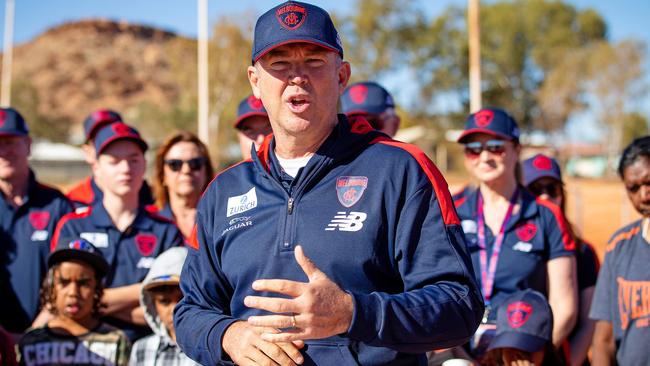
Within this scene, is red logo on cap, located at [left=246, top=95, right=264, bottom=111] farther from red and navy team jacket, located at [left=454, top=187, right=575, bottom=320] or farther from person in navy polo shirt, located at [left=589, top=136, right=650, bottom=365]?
person in navy polo shirt, located at [left=589, top=136, right=650, bottom=365]

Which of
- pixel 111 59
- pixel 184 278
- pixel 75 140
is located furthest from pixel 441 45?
pixel 111 59

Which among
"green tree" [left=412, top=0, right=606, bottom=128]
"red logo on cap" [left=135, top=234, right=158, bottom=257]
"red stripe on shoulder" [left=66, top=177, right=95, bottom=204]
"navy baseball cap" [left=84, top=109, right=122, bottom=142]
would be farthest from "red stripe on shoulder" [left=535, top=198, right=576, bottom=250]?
"green tree" [left=412, top=0, right=606, bottom=128]

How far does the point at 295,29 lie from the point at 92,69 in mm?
129261

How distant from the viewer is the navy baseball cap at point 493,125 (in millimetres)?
4453

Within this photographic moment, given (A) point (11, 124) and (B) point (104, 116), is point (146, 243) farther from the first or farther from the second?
(B) point (104, 116)

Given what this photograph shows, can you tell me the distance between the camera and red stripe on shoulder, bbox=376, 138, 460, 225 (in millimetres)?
2256

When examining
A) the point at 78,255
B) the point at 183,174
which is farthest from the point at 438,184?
the point at 183,174

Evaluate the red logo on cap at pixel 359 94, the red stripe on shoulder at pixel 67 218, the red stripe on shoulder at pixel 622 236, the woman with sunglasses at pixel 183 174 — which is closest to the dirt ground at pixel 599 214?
the red logo on cap at pixel 359 94

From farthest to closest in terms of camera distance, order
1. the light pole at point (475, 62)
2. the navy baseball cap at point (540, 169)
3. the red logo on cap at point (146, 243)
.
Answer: the light pole at point (475, 62)
the navy baseball cap at point (540, 169)
the red logo on cap at point (146, 243)

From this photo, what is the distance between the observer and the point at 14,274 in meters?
4.75

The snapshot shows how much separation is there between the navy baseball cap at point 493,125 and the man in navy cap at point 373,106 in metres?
0.73

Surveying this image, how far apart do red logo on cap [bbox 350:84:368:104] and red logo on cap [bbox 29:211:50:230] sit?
8.27ft

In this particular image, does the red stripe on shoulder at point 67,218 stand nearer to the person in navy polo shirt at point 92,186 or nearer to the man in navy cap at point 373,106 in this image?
the person in navy polo shirt at point 92,186

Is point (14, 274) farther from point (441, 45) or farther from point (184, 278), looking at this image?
point (441, 45)
